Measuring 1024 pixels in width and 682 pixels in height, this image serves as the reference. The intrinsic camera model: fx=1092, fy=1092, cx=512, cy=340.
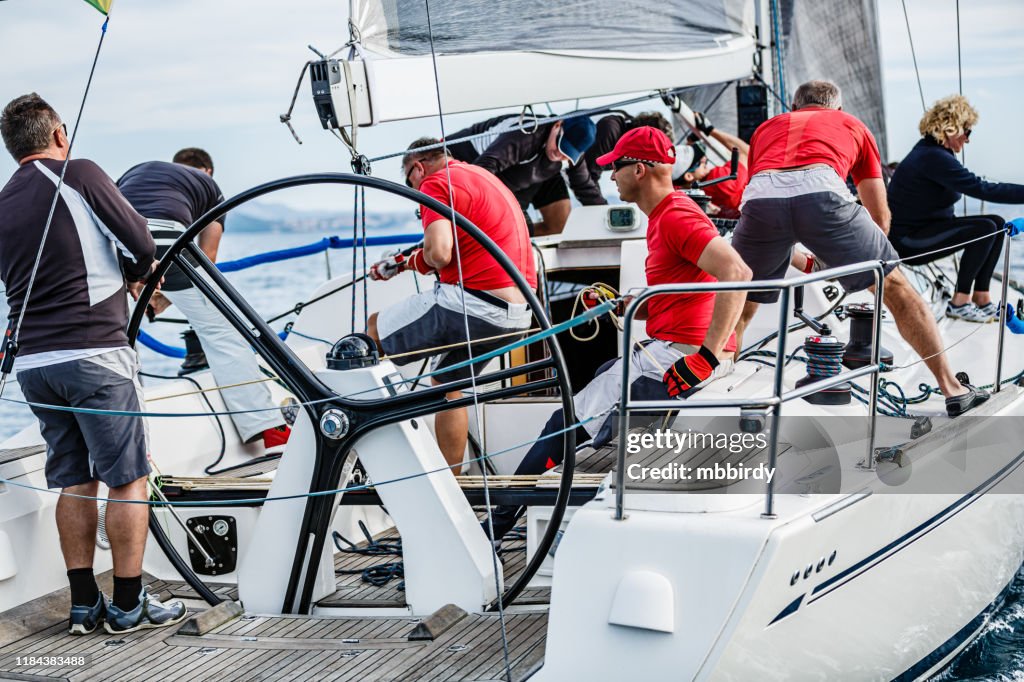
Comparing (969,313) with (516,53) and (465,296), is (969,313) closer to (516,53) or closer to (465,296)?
(516,53)

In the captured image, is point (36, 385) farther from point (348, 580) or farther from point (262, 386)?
point (262, 386)

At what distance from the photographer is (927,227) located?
16.6 ft

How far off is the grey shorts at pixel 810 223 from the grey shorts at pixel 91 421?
2137mm

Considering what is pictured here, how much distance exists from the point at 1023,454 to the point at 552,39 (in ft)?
Result: 7.88

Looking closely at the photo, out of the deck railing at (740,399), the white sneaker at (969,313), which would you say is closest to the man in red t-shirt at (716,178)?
the white sneaker at (969,313)

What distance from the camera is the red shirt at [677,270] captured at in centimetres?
321

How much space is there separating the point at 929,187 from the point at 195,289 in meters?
3.24

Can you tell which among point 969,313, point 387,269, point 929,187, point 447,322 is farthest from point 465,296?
point 969,313

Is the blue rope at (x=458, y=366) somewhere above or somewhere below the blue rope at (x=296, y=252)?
below

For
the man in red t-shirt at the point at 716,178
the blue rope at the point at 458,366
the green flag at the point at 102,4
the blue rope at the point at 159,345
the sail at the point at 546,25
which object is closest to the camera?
the blue rope at the point at 458,366

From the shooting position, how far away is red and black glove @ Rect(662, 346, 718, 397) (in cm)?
301

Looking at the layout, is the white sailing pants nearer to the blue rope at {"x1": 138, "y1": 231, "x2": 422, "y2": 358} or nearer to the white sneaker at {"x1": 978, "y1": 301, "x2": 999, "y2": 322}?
the blue rope at {"x1": 138, "y1": 231, "x2": 422, "y2": 358}

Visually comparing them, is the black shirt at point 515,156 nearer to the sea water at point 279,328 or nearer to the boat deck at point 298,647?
the sea water at point 279,328

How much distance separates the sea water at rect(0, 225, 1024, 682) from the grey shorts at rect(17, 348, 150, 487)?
1.10 feet
